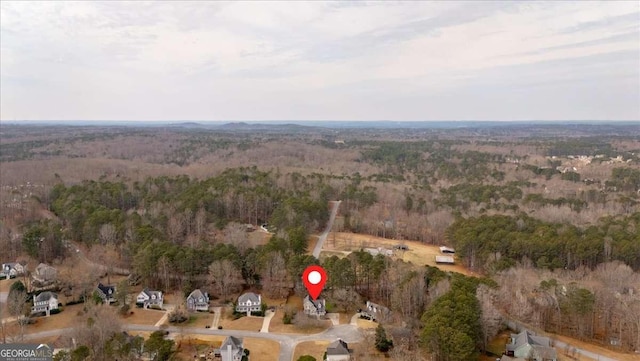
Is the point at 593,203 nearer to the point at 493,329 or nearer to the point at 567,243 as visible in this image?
the point at 567,243

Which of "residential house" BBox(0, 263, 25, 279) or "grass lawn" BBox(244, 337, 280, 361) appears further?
"residential house" BBox(0, 263, 25, 279)

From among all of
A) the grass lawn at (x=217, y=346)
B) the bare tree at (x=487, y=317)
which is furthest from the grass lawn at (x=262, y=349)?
the bare tree at (x=487, y=317)

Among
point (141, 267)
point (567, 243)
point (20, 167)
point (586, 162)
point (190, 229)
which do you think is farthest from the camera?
point (586, 162)

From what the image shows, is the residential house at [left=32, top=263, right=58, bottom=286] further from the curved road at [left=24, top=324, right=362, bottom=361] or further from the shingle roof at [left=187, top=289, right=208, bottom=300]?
the shingle roof at [left=187, top=289, right=208, bottom=300]

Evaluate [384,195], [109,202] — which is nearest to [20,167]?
[109,202]

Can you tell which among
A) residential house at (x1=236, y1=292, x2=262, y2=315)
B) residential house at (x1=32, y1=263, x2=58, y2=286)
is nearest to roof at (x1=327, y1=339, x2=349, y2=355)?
residential house at (x1=236, y1=292, x2=262, y2=315)
